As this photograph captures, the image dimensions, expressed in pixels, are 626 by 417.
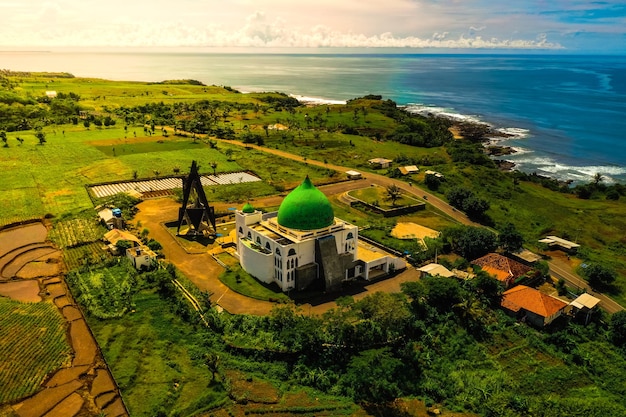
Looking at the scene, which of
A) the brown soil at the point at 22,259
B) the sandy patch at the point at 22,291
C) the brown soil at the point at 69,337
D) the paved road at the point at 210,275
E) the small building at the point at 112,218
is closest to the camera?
the brown soil at the point at 69,337

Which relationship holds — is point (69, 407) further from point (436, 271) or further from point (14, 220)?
point (14, 220)

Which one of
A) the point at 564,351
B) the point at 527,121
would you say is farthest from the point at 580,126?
the point at 564,351

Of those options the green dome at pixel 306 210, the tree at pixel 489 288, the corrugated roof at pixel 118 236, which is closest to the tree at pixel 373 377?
the tree at pixel 489 288

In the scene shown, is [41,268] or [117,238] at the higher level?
[117,238]

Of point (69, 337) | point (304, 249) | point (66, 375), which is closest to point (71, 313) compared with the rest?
point (69, 337)

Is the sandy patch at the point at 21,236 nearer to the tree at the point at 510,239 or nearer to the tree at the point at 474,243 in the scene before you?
the tree at the point at 474,243

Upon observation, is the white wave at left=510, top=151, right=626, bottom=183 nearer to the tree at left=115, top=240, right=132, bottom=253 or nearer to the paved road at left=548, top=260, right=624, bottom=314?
the paved road at left=548, top=260, right=624, bottom=314
